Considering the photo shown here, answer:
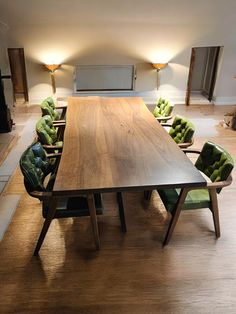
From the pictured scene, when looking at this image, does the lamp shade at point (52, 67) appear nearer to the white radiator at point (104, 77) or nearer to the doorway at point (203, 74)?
the white radiator at point (104, 77)

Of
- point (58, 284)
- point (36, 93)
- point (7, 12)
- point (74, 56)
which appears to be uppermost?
point (7, 12)

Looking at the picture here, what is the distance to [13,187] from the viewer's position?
9.14ft

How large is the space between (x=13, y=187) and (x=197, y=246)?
2035 millimetres

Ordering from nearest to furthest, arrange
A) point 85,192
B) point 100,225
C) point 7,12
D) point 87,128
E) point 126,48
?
1. point 85,192
2. point 100,225
3. point 87,128
4. point 7,12
5. point 126,48

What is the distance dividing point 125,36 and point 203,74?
291cm

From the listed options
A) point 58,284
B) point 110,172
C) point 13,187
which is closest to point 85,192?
point 110,172

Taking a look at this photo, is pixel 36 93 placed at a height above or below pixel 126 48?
below

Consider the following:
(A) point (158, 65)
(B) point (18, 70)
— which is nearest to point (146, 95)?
(A) point (158, 65)

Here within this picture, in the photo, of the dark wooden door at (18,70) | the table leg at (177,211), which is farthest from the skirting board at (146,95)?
the table leg at (177,211)

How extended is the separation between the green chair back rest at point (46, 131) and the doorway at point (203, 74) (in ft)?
14.3

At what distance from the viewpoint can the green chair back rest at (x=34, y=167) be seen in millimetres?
1708

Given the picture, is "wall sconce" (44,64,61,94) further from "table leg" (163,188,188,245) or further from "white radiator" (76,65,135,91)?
"table leg" (163,188,188,245)

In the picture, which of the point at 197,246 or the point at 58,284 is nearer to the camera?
the point at 58,284

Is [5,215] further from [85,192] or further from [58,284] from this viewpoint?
[85,192]
